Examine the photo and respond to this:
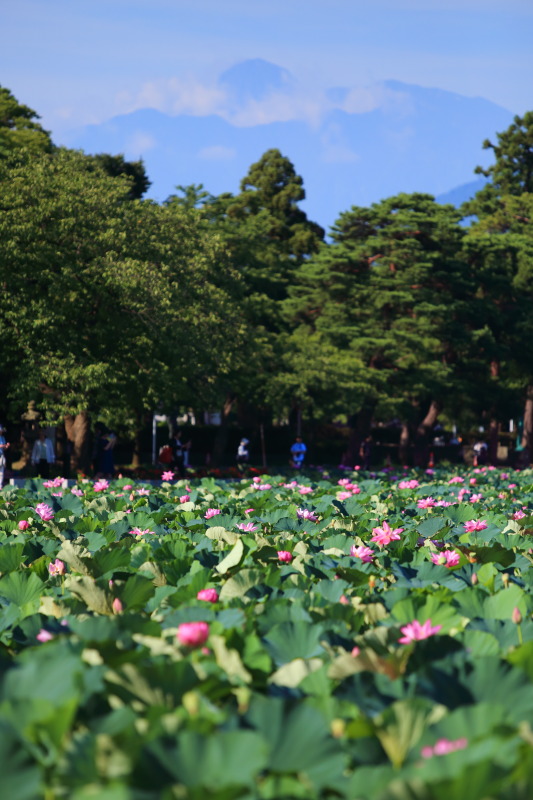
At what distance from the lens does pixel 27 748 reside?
2.02 m

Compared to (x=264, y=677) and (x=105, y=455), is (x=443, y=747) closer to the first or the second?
(x=264, y=677)

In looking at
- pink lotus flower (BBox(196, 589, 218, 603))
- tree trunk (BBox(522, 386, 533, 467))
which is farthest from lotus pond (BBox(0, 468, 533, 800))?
tree trunk (BBox(522, 386, 533, 467))

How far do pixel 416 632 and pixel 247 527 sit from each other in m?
3.72

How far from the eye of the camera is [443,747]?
199 cm

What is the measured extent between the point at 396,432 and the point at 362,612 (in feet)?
201

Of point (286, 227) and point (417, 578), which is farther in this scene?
point (286, 227)

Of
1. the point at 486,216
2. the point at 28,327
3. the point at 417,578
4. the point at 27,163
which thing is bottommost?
the point at 417,578

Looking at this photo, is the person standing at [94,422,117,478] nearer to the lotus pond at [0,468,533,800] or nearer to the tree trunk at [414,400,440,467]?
the lotus pond at [0,468,533,800]

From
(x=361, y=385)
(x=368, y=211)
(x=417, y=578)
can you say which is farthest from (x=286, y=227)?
(x=417, y=578)

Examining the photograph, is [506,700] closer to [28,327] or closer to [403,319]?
[28,327]

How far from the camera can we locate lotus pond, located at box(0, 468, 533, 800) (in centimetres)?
179

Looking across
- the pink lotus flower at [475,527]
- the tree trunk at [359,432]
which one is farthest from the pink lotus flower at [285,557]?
the tree trunk at [359,432]

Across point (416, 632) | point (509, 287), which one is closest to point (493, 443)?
point (509, 287)

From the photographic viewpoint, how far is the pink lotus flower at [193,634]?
2.80 m
